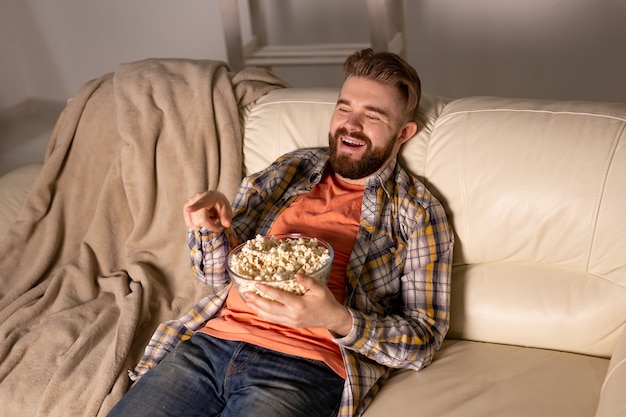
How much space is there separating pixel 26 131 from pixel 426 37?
262 cm

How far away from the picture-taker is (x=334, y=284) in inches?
71.6

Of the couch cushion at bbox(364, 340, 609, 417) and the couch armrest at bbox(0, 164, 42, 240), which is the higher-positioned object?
the couch armrest at bbox(0, 164, 42, 240)

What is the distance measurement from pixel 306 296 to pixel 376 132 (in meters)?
0.58

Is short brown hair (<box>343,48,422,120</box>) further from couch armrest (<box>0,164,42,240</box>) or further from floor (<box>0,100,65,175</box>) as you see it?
floor (<box>0,100,65,175</box>)

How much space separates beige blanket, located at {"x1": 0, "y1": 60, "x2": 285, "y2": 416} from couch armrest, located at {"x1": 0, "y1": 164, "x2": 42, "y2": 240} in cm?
8

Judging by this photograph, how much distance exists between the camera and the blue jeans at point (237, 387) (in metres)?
1.62

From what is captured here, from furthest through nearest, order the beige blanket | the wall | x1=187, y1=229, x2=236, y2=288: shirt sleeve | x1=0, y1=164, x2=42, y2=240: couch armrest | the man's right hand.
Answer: the wall → x1=0, y1=164, x2=42, y2=240: couch armrest → the beige blanket → x1=187, y1=229, x2=236, y2=288: shirt sleeve → the man's right hand

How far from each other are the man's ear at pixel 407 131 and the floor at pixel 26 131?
9.71ft

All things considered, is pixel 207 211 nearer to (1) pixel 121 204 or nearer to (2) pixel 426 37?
(1) pixel 121 204

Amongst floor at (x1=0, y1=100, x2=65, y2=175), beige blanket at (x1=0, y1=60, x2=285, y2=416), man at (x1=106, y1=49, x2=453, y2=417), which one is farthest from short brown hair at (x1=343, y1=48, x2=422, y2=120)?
floor at (x1=0, y1=100, x2=65, y2=175)

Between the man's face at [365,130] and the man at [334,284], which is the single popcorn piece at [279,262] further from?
the man's face at [365,130]

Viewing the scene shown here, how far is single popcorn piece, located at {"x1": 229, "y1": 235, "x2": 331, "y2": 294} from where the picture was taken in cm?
151

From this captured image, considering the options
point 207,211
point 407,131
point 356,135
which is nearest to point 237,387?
point 207,211

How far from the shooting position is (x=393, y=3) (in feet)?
10.1
